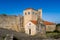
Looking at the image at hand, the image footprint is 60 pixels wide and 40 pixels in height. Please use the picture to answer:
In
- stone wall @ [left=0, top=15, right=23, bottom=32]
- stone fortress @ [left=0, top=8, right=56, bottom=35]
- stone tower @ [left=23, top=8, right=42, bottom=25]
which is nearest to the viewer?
stone wall @ [left=0, top=15, right=23, bottom=32]

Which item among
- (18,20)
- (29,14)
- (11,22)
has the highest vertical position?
(29,14)

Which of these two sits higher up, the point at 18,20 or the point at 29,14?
the point at 29,14

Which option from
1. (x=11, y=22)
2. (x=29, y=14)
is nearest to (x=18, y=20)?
(x=11, y=22)

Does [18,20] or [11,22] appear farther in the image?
[18,20]

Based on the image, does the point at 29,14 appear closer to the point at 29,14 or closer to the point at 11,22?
the point at 29,14

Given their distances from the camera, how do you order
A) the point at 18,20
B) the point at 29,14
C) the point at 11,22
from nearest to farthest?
the point at 29,14
the point at 11,22
the point at 18,20

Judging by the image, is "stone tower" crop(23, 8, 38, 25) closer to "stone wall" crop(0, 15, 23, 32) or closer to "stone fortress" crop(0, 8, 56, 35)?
"stone fortress" crop(0, 8, 56, 35)

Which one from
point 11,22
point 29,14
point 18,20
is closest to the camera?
point 29,14

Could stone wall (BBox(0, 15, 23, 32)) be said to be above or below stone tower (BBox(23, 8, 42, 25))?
below

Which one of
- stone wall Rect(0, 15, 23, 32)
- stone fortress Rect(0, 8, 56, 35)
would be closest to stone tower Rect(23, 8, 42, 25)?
stone fortress Rect(0, 8, 56, 35)

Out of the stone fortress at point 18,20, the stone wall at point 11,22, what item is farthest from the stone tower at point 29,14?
the stone wall at point 11,22

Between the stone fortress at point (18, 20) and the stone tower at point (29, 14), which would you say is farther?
the stone tower at point (29, 14)

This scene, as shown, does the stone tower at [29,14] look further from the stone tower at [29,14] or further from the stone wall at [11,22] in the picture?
the stone wall at [11,22]

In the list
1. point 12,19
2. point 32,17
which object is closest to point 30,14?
point 32,17
